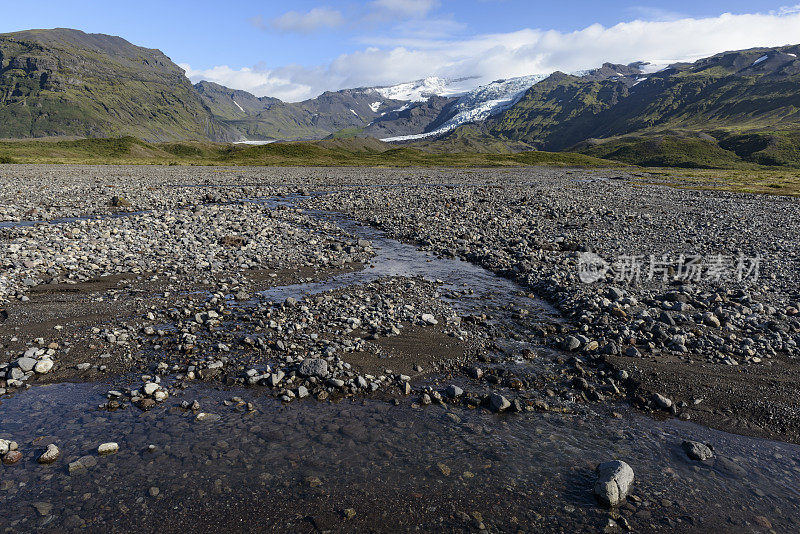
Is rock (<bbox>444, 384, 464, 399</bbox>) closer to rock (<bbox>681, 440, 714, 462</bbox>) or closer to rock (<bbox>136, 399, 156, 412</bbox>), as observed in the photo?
rock (<bbox>681, 440, 714, 462</bbox>)

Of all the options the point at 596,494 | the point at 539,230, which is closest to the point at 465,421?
the point at 596,494

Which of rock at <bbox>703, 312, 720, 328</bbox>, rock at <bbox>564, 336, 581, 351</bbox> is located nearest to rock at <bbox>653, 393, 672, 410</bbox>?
rock at <bbox>564, 336, 581, 351</bbox>

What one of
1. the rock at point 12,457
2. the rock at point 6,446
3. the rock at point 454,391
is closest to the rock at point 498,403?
the rock at point 454,391

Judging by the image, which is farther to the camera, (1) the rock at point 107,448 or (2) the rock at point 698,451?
(2) the rock at point 698,451

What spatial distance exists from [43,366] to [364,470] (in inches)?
351

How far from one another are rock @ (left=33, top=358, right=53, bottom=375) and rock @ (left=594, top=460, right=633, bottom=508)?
509 inches

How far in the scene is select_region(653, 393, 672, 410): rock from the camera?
34.3 feet

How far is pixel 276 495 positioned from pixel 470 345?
753cm

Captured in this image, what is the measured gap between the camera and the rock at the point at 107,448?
823 centimetres

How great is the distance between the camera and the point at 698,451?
8719 mm

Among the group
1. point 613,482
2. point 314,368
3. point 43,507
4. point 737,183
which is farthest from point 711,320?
point 737,183

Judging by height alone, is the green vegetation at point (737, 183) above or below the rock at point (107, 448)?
above

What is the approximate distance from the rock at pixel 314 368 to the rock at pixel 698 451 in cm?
817

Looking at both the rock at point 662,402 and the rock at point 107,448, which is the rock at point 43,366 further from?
the rock at point 662,402
